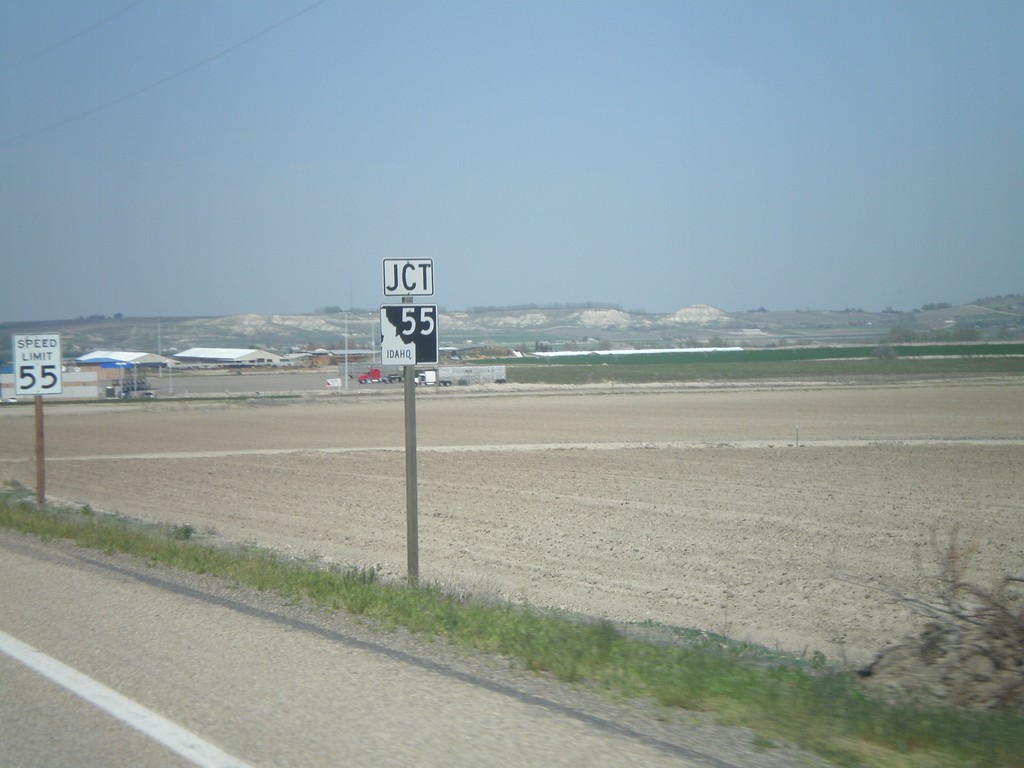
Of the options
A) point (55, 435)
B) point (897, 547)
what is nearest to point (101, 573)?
point (897, 547)

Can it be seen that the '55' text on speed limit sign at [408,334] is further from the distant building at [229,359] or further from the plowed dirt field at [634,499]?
the distant building at [229,359]

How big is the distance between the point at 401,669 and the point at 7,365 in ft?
270

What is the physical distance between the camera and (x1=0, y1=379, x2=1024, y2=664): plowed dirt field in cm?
1468

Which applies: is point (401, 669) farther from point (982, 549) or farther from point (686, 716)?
point (982, 549)

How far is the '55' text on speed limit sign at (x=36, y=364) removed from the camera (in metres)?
19.5

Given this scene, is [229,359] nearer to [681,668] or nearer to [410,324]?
[410,324]

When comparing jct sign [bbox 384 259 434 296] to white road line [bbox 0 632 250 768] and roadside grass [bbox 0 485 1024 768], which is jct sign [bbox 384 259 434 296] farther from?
white road line [bbox 0 632 250 768]

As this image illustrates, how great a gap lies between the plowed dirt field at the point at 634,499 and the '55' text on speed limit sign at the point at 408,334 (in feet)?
10.7

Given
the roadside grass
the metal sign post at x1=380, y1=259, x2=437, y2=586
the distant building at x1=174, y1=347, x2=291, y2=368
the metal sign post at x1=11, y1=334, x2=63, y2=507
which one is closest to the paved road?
the roadside grass

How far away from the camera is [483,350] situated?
591 ft

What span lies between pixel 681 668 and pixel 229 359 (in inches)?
6328

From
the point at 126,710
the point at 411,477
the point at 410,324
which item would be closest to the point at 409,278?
the point at 410,324

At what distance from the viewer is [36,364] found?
19.6 meters

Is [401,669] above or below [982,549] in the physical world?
above
